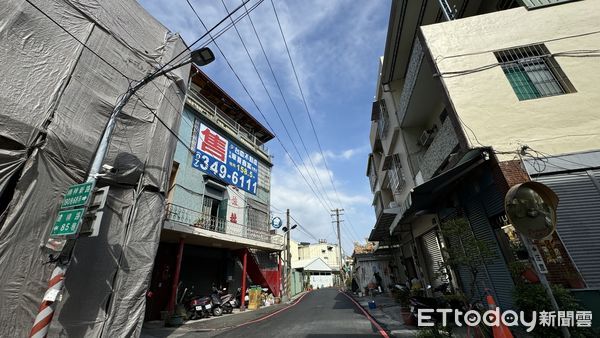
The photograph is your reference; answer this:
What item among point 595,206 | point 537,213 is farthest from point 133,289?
point 595,206

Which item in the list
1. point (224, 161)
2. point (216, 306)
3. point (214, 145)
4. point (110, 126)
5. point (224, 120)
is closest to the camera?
point (110, 126)

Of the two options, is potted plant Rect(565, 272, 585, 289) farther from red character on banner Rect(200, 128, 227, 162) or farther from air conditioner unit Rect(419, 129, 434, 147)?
red character on banner Rect(200, 128, 227, 162)

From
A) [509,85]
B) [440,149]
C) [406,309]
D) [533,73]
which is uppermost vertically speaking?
[533,73]

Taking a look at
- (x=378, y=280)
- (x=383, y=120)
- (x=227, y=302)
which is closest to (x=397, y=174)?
(x=383, y=120)

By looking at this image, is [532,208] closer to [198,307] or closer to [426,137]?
[426,137]

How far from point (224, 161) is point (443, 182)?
11.9m

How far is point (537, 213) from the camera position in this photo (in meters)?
4.09

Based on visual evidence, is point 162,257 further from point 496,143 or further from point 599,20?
point 599,20

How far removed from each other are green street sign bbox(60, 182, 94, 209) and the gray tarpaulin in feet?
2.22

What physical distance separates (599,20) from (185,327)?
16012 mm

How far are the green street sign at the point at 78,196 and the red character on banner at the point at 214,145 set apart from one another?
9215mm

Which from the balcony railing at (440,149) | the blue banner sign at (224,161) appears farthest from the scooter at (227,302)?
the balcony railing at (440,149)

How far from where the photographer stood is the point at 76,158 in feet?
17.3

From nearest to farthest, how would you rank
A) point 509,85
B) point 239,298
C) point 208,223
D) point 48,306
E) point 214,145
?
point 48,306
point 509,85
point 208,223
point 239,298
point 214,145
